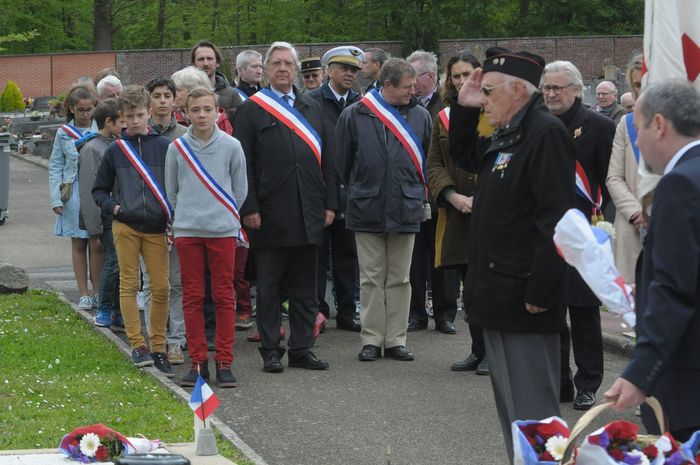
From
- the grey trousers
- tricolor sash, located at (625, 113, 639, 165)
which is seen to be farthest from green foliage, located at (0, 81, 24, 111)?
the grey trousers

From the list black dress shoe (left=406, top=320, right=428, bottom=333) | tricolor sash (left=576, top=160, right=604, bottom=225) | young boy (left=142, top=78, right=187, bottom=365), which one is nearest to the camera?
tricolor sash (left=576, top=160, right=604, bottom=225)

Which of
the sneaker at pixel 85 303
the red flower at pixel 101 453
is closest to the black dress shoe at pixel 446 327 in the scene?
the sneaker at pixel 85 303

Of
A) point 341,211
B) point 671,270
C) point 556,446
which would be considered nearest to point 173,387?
point 341,211

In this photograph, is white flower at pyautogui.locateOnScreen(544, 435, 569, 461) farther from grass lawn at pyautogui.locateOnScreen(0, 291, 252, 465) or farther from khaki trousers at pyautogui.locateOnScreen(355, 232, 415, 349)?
khaki trousers at pyautogui.locateOnScreen(355, 232, 415, 349)

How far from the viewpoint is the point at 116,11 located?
61125 millimetres

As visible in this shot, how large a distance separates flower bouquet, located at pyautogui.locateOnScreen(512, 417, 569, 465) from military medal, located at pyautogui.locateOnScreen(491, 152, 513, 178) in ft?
6.08

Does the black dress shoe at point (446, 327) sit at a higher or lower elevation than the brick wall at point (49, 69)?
higher

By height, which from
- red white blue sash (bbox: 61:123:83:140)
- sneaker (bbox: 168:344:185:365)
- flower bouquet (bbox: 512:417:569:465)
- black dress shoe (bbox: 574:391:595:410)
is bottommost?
sneaker (bbox: 168:344:185:365)

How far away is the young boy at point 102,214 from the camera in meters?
10.7

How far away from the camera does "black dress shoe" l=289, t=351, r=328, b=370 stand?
9.53 m

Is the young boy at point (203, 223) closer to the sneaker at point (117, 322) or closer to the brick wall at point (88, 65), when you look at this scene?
the sneaker at point (117, 322)

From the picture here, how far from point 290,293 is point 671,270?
18.3 feet

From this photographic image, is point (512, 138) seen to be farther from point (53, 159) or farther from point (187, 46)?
point (187, 46)

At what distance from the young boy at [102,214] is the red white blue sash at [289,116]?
1.72 metres
